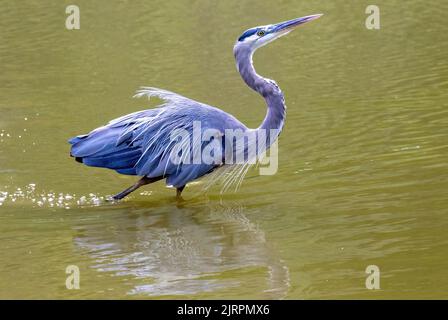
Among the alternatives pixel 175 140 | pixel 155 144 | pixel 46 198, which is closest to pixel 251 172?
pixel 175 140

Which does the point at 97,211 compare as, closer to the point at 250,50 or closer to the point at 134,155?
the point at 134,155

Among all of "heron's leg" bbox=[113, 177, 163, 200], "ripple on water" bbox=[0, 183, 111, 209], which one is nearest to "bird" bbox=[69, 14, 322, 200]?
"heron's leg" bbox=[113, 177, 163, 200]

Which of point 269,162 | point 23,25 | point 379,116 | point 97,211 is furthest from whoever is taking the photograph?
point 23,25

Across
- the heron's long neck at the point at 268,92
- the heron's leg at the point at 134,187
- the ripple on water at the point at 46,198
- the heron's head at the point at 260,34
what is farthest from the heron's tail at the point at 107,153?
the heron's head at the point at 260,34

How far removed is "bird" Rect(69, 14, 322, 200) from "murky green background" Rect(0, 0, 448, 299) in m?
0.33

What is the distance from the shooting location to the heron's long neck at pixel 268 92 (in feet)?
29.8

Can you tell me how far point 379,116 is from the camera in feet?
36.0

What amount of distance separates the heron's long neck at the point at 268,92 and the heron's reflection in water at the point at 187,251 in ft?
3.09

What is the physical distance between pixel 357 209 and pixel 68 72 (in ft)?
23.6

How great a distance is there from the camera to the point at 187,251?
770cm

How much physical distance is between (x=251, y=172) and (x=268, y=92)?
3.57 feet

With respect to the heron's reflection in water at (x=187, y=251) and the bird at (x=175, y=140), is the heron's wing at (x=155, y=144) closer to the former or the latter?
the bird at (x=175, y=140)
